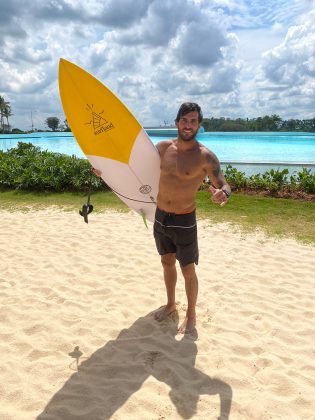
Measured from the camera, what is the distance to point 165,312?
354cm

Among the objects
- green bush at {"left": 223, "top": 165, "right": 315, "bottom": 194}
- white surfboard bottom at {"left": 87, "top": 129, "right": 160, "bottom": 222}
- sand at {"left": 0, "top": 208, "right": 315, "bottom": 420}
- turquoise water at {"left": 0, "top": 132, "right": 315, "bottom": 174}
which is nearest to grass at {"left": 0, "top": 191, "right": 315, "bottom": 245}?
green bush at {"left": 223, "top": 165, "right": 315, "bottom": 194}

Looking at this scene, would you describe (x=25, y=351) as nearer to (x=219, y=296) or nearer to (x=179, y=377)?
(x=179, y=377)

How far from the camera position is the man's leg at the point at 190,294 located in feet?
10.4

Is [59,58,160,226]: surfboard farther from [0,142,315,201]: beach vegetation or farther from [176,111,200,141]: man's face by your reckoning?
[0,142,315,201]: beach vegetation

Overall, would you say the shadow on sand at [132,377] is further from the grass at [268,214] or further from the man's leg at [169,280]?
the grass at [268,214]

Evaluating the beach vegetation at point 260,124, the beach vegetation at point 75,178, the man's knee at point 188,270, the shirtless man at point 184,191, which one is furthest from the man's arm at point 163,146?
the beach vegetation at point 260,124

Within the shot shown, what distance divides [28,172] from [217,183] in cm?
796

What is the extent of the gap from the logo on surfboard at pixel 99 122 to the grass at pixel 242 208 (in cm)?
344

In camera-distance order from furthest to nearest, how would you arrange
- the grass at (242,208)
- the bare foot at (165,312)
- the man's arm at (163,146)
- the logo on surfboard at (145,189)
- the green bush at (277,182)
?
the green bush at (277,182), the grass at (242,208), the logo on surfboard at (145,189), the bare foot at (165,312), the man's arm at (163,146)

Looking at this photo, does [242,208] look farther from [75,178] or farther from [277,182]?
[75,178]

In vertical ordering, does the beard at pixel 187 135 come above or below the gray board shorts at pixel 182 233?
above

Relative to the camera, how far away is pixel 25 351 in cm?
298

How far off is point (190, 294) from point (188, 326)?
11.9 inches

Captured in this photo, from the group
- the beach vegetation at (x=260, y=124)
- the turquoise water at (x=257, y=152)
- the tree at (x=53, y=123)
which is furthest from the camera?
the tree at (x=53, y=123)
